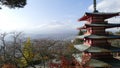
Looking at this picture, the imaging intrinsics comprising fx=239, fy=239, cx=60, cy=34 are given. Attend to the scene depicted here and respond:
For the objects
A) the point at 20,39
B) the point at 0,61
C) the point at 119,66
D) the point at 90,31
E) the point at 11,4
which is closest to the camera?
the point at 11,4

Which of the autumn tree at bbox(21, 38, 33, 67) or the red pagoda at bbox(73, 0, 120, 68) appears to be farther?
the autumn tree at bbox(21, 38, 33, 67)

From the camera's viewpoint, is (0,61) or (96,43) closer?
(96,43)

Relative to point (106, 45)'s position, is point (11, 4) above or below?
above

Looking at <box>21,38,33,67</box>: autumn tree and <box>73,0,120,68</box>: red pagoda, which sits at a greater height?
<box>73,0,120,68</box>: red pagoda

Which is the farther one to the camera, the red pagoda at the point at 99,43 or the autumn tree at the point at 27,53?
the autumn tree at the point at 27,53

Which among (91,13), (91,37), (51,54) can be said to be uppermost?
(91,13)

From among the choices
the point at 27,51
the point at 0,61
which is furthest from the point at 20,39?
the point at 0,61

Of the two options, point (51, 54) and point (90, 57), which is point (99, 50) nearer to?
point (90, 57)

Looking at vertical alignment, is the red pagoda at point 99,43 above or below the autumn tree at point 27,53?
above

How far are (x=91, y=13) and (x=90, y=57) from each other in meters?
4.41

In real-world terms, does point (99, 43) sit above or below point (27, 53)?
above

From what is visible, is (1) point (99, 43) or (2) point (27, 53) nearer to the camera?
(1) point (99, 43)

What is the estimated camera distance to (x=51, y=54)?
55.2 m

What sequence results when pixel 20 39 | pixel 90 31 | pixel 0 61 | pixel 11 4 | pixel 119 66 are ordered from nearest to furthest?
pixel 11 4 < pixel 119 66 < pixel 90 31 < pixel 0 61 < pixel 20 39
